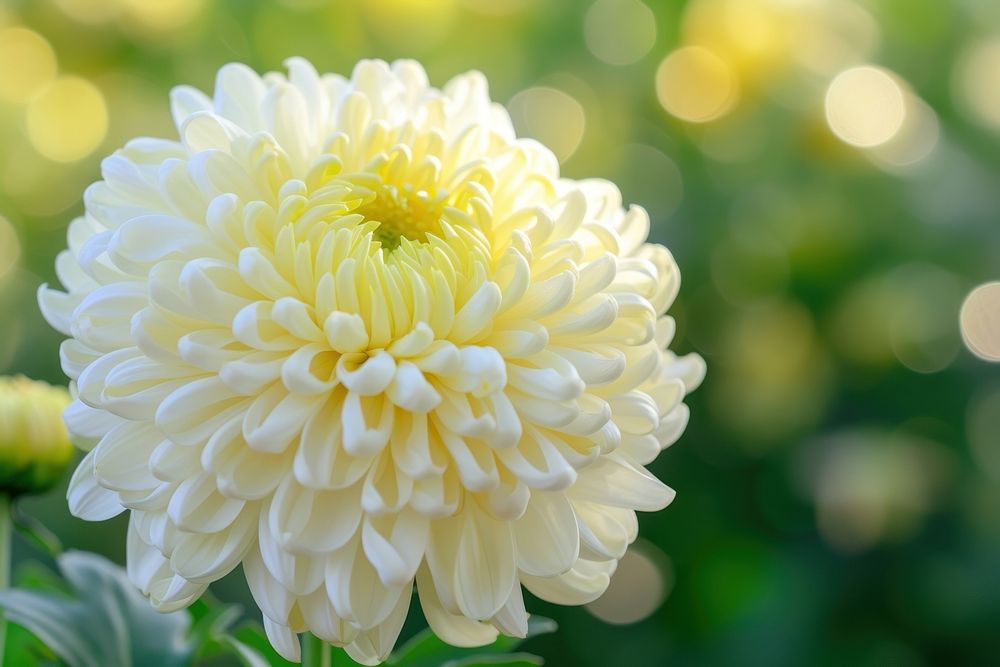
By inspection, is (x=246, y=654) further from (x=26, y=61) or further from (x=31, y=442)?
(x=26, y=61)

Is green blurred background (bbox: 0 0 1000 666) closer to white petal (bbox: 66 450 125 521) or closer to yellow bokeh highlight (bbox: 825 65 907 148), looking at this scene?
yellow bokeh highlight (bbox: 825 65 907 148)

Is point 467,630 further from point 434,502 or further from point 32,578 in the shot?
point 32,578

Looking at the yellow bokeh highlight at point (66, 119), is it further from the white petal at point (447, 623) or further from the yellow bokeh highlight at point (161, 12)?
the white petal at point (447, 623)

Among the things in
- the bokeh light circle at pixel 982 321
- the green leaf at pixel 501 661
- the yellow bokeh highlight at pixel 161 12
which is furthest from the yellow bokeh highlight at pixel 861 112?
the green leaf at pixel 501 661

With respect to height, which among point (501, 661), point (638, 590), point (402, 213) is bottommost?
point (638, 590)

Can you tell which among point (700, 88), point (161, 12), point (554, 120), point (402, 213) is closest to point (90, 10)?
point (161, 12)

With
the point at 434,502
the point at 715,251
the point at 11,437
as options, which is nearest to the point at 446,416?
the point at 434,502
